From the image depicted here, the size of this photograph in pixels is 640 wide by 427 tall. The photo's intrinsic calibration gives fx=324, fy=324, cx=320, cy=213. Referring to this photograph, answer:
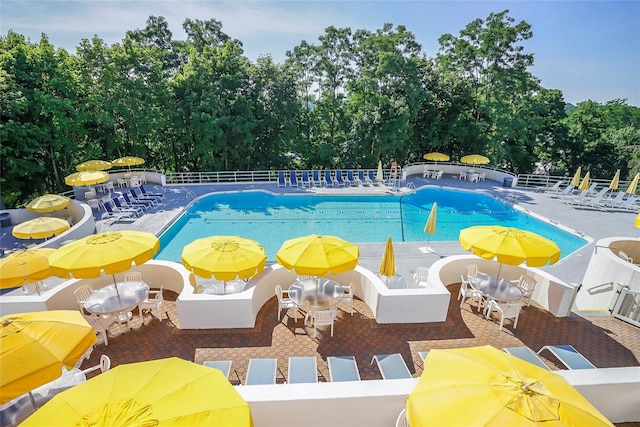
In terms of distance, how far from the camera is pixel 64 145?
1805 centimetres

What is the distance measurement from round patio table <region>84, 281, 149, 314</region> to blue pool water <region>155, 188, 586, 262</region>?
478 cm

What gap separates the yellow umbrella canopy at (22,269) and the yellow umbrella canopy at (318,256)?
4939 millimetres

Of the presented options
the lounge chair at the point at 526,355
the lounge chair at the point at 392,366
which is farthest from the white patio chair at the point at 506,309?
the lounge chair at the point at 392,366

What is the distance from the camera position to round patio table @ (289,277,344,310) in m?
6.60

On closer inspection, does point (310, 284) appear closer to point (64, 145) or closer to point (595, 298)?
point (595, 298)

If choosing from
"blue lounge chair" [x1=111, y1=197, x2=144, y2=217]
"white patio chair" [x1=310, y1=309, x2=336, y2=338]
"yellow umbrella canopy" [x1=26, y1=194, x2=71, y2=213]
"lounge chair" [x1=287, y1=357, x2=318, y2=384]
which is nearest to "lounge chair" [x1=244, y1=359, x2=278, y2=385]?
"lounge chair" [x1=287, y1=357, x2=318, y2=384]

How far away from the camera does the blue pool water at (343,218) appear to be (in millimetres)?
13453

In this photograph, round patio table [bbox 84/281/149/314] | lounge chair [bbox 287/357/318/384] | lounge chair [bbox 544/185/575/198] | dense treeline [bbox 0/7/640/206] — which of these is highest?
dense treeline [bbox 0/7/640/206]

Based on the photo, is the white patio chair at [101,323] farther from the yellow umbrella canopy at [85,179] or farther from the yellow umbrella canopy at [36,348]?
the yellow umbrella canopy at [85,179]

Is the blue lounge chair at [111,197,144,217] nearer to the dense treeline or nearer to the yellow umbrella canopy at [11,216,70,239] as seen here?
the yellow umbrella canopy at [11,216,70,239]

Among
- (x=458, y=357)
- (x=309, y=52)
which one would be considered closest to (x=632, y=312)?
(x=458, y=357)

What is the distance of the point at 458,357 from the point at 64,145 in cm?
2209

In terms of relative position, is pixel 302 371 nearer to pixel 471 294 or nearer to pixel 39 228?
pixel 471 294

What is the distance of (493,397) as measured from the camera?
287cm
